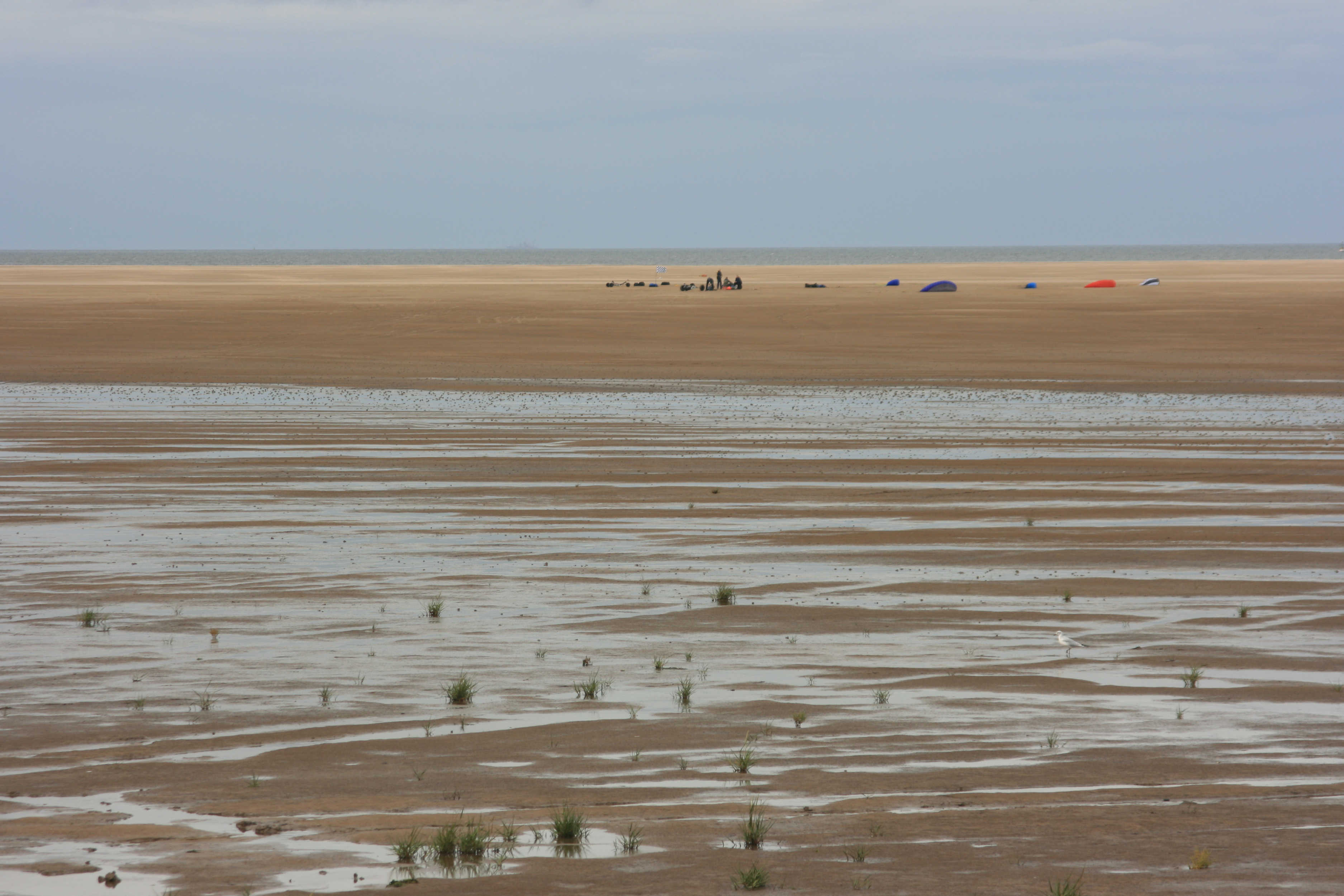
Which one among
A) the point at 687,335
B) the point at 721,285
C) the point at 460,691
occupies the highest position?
the point at 721,285

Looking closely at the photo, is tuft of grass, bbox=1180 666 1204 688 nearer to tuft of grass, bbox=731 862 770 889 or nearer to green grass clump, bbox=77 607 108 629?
tuft of grass, bbox=731 862 770 889

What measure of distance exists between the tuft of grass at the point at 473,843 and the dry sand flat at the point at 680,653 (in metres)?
0.10

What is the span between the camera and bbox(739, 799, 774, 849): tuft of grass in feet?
19.5

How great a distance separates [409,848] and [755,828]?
4.78ft

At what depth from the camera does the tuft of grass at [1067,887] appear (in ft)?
17.5

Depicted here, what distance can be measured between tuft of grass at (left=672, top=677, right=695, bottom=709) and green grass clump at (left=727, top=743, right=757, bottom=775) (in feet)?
2.63

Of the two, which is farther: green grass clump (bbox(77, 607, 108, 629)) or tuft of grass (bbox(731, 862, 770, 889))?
green grass clump (bbox(77, 607, 108, 629))

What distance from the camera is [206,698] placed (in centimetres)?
820

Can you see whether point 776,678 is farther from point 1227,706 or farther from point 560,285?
point 560,285

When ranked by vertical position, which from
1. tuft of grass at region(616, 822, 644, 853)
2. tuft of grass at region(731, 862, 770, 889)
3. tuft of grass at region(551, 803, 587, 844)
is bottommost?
tuft of grass at region(731, 862, 770, 889)

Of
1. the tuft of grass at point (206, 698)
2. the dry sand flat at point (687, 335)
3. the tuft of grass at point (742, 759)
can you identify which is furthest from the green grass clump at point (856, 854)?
the dry sand flat at point (687, 335)

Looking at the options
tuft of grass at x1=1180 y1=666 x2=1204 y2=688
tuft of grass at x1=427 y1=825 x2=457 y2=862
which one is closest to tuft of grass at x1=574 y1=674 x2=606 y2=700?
tuft of grass at x1=427 y1=825 x2=457 y2=862

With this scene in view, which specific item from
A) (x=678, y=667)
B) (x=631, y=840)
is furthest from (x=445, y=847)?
(x=678, y=667)

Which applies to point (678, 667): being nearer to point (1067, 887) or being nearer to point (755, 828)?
point (755, 828)
